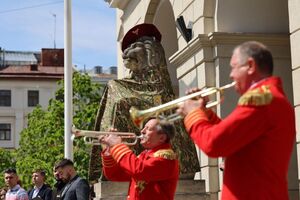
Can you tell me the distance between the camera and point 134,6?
1880cm

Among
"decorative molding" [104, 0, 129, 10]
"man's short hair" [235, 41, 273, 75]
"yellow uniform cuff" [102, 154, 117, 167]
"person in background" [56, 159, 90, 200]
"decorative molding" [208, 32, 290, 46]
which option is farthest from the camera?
"decorative molding" [104, 0, 129, 10]

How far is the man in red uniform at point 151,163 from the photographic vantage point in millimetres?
5867

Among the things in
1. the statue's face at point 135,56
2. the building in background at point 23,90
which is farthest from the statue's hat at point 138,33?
the building in background at point 23,90

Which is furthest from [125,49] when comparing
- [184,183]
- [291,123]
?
[291,123]

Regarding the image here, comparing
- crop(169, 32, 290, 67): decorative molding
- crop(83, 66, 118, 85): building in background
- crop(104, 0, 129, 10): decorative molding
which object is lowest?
crop(169, 32, 290, 67): decorative molding

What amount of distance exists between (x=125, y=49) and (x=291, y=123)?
244 inches

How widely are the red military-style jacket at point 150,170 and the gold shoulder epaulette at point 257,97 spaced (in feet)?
5.44

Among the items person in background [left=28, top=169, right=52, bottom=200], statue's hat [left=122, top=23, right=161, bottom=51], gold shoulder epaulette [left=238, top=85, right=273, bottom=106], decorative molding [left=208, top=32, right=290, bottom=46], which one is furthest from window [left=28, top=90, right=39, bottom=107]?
gold shoulder epaulette [left=238, top=85, right=273, bottom=106]

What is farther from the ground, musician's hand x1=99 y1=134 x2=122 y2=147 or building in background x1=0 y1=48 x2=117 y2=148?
building in background x1=0 y1=48 x2=117 y2=148

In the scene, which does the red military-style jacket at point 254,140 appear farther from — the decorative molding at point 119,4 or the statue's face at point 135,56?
the decorative molding at point 119,4

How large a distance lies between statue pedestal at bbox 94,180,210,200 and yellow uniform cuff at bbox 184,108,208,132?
536 cm

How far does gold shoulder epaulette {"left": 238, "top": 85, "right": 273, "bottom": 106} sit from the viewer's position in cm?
436

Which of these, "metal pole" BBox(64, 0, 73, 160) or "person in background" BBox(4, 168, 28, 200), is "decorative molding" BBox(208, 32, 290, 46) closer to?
"person in background" BBox(4, 168, 28, 200)

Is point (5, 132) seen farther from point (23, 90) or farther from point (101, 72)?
point (101, 72)
